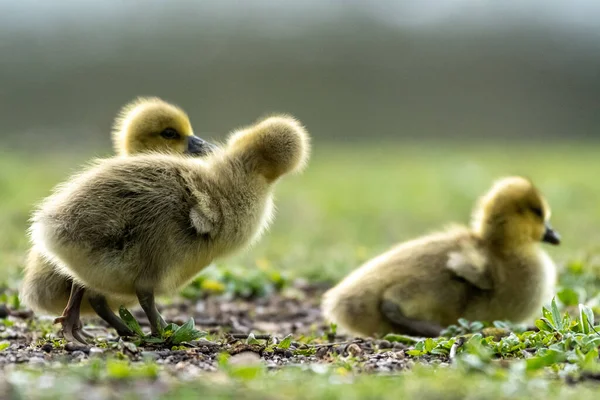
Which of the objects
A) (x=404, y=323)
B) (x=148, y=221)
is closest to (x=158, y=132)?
(x=148, y=221)

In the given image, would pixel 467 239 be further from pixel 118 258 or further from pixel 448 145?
pixel 448 145

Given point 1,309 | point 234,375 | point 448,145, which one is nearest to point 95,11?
point 448,145

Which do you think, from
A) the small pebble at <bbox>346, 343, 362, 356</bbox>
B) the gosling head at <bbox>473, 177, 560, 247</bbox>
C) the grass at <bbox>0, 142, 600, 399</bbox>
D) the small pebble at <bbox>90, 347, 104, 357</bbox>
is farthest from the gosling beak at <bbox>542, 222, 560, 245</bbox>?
the small pebble at <bbox>90, 347, 104, 357</bbox>

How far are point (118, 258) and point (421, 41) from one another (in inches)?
1123

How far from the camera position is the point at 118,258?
A: 4.08 meters

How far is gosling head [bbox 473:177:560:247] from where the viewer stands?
18.8ft

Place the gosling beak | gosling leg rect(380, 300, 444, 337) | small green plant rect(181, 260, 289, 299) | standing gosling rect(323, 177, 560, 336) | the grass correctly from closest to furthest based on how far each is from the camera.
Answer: the grass < gosling leg rect(380, 300, 444, 337) < standing gosling rect(323, 177, 560, 336) < the gosling beak < small green plant rect(181, 260, 289, 299)

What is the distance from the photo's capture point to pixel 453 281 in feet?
17.7

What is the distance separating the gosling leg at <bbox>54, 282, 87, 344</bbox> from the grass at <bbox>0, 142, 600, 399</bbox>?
1.11 meters

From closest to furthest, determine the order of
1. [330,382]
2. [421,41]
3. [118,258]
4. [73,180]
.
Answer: [330,382] < [118,258] < [73,180] < [421,41]

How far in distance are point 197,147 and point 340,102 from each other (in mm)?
19537

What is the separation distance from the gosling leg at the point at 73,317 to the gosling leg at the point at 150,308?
1.46 feet

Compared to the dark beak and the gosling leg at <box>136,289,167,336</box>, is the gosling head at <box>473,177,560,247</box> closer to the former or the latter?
the dark beak

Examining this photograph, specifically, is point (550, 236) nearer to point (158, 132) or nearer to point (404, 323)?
point (404, 323)
